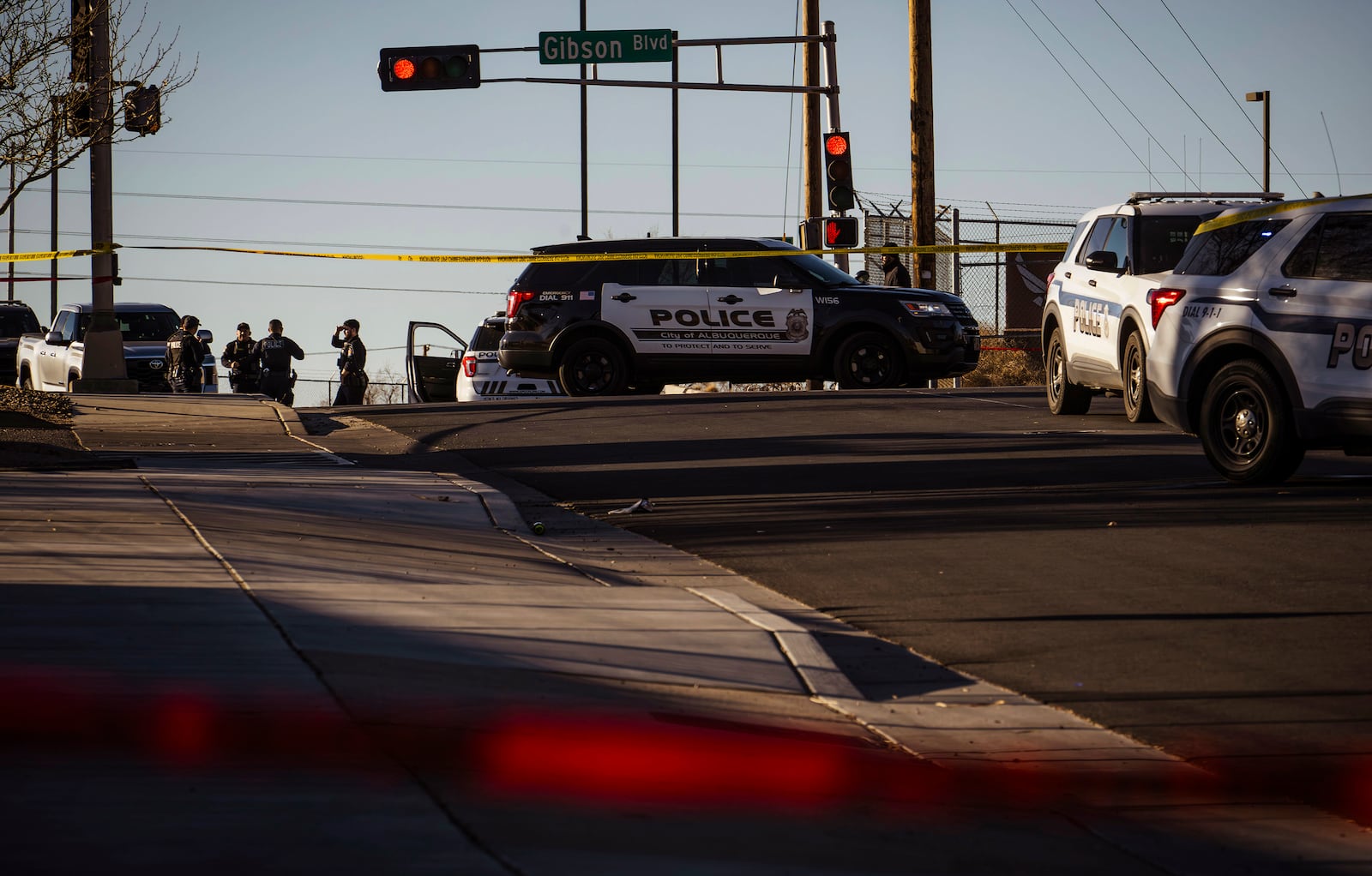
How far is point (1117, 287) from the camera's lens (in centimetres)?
1505

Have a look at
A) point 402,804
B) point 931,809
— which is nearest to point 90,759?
point 402,804

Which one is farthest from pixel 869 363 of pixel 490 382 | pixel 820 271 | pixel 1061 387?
pixel 490 382

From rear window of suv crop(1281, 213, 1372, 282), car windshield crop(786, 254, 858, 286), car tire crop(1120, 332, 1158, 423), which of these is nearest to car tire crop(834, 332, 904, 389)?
car windshield crop(786, 254, 858, 286)

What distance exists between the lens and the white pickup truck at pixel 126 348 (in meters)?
27.4

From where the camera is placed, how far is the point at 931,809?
464cm

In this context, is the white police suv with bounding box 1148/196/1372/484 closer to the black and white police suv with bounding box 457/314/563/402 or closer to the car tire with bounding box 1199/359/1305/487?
the car tire with bounding box 1199/359/1305/487

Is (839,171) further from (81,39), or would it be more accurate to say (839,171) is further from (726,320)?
(81,39)

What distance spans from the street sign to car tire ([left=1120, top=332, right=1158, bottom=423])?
16.1m

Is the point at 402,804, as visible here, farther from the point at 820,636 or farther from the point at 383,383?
the point at 383,383

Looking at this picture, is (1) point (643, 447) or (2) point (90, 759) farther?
(1) point (643, 447)

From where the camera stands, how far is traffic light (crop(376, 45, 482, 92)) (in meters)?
28.7

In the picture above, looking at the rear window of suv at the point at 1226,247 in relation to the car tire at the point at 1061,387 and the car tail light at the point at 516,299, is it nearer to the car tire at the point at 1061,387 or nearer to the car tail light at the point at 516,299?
the car tire at the point at 1061,387

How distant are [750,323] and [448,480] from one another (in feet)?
29.3

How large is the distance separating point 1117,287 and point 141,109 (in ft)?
41.0
